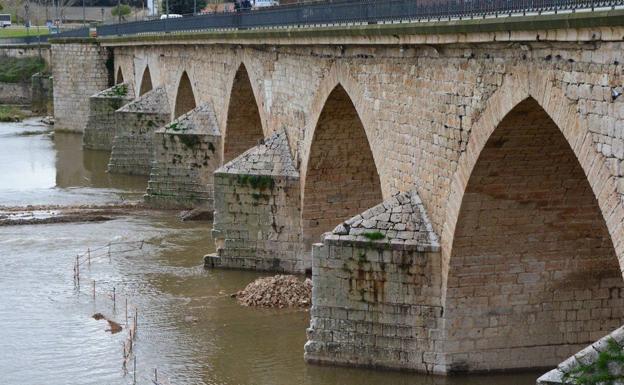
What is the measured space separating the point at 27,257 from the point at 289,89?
6081mm

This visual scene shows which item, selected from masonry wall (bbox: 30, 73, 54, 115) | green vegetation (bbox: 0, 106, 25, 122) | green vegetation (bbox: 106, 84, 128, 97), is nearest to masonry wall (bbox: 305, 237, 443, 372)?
green vegetation (bbox: 106, 84, 128, 97)

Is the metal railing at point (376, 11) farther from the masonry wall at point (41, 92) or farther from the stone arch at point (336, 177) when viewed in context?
the masonry wall at point (41, 92)

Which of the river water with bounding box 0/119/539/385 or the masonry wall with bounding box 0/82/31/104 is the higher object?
the masonry wall with bounding box 0/82/31/104

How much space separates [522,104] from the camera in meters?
11.8

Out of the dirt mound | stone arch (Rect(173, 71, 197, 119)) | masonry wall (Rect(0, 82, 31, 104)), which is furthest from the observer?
masonry wall (Rect(0, 82, 31, 104))

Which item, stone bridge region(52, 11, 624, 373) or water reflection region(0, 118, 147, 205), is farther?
water reflection region(0, 118, 147, 205)

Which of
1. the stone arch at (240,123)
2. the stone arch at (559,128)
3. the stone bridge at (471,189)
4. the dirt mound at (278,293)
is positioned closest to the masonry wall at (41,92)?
the stone arch at (240,123)

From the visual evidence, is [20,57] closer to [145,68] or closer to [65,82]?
[65,82]

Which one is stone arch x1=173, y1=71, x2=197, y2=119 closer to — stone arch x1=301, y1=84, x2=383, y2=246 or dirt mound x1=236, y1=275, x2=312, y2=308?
stone arch x1=301, y1=84, x2=383, y2=246

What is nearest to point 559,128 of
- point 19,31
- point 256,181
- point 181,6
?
point 256,181

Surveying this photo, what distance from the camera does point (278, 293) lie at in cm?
1809

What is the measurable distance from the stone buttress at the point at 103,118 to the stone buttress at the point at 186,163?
560 inches

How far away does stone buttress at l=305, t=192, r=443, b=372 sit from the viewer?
1403cm

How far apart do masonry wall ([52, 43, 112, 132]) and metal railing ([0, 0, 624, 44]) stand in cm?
1667
